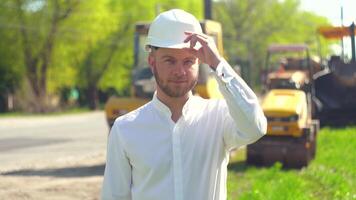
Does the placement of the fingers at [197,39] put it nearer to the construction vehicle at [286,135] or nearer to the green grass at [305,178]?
the green grass at [305,178]

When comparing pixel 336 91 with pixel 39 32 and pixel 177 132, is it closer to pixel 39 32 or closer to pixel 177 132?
pixel 177 132

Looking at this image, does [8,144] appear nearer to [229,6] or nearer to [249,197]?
[249,197]

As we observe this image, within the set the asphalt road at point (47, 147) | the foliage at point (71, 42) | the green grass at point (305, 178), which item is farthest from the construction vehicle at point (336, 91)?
the foliage at point (71, 42)

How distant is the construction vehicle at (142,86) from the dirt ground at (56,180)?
1.17 m

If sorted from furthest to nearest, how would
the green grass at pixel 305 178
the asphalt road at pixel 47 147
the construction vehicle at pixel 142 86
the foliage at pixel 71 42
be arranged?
the foliage at pixel 71 42 → the asphalt road at pixel 47 147 → the construction vehicle at pixel 142 86 → the green grass at pixel 305 178

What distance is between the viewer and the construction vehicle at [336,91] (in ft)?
66.6

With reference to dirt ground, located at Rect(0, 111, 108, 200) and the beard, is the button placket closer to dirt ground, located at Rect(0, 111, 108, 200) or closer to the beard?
the beard

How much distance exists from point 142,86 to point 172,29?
9.85 meters

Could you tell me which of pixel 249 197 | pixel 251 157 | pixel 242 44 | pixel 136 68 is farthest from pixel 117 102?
pixel 242 44

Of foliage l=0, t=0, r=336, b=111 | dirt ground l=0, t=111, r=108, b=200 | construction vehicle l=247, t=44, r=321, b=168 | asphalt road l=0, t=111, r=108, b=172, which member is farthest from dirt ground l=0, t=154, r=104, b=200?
foliage l=0, t=0, r=336, b=111

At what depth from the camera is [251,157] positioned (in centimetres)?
1269

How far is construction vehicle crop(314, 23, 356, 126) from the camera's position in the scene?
66.6 ft

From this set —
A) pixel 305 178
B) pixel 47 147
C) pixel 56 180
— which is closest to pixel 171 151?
pixel 305 178

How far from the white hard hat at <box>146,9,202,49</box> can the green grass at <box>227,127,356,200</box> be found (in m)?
4.86
